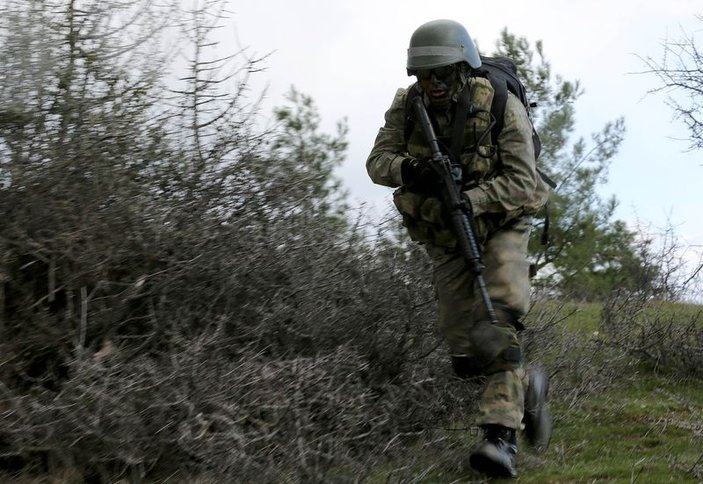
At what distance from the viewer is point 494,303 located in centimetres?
463

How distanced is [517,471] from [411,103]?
1923 mm

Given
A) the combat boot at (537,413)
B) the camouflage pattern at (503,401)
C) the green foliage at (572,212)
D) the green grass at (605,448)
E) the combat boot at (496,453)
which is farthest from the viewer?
the green foliage at (572,212)

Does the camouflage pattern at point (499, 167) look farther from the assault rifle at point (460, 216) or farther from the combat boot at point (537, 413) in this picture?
the combat boot at point (537, 413)

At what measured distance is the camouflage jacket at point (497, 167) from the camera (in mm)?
4629

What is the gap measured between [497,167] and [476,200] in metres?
0.30

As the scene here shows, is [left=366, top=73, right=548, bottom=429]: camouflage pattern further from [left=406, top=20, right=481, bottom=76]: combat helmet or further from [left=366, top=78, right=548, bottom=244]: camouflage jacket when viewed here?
[left=406, top=20, right=481, bottom=76]: combat helmet

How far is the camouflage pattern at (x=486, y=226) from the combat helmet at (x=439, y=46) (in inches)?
6.7

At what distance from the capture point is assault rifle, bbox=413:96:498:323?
4.53 meters

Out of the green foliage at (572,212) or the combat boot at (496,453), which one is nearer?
the combat boot at (496,453)

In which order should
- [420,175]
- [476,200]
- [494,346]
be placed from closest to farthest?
[494,346], [476,200], [420,175]

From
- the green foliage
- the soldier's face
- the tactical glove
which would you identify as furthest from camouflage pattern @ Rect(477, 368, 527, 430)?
the green foliage

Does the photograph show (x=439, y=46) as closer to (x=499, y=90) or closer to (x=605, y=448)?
(x=499, y=90)

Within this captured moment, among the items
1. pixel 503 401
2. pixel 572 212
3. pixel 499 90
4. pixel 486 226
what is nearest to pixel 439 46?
pixel 499 90

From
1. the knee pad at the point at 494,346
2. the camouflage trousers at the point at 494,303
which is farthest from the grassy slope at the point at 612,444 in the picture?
the knee pad at the point at 494,346
